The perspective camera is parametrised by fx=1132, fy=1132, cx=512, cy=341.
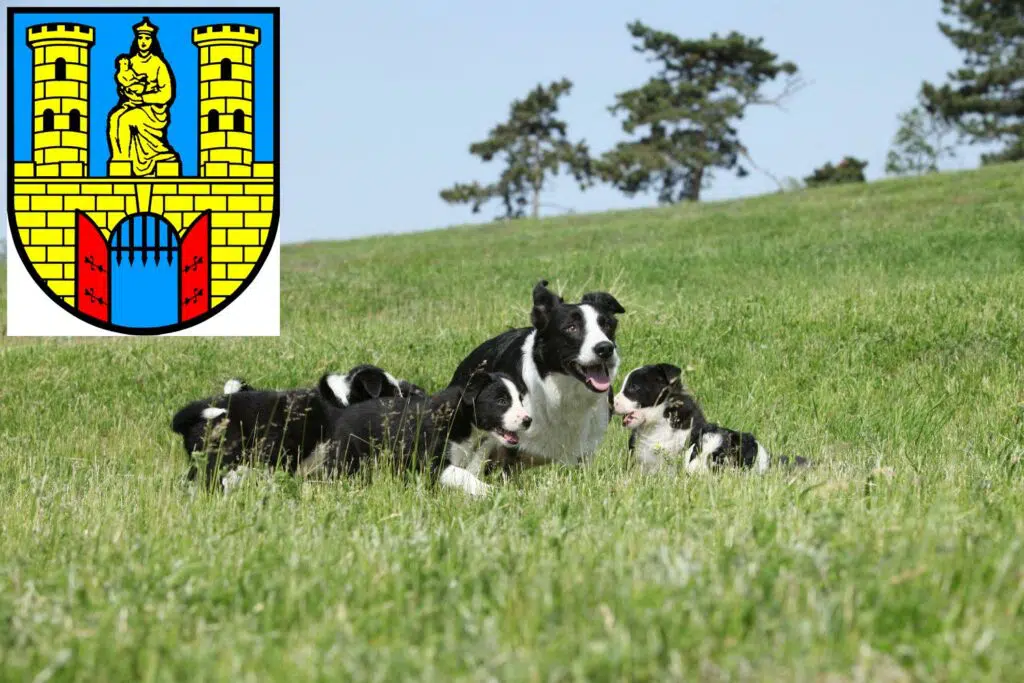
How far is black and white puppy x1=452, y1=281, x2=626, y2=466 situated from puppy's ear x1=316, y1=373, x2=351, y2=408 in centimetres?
119

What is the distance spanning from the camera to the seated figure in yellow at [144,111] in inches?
571

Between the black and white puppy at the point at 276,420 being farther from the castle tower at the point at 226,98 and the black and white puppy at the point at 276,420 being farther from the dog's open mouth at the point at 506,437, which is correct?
the castle tower at the point at 226,98

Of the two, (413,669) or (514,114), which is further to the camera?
(514,114)

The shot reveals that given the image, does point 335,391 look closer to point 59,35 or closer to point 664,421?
point 664,421

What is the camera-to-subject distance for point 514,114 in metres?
62.6

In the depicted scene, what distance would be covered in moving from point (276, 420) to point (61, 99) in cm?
858

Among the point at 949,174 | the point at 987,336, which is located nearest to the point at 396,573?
the point at 987,336

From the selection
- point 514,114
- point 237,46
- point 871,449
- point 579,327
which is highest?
point 514,114

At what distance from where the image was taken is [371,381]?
865cm

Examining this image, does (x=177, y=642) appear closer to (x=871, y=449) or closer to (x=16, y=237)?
(x=871, y=449)

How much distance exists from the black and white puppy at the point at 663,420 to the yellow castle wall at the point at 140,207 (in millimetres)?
7958

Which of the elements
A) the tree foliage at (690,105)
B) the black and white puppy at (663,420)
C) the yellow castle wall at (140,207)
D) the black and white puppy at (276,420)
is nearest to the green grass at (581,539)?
the black and white puppy at (663,420)

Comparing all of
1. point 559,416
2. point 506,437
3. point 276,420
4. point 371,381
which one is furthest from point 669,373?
point 276,420

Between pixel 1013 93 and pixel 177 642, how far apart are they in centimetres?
6408
